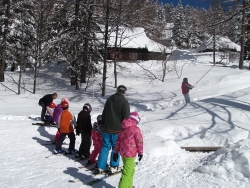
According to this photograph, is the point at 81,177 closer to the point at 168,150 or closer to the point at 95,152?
the point at 95,152

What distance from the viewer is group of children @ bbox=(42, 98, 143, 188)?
A: 14.7 ft

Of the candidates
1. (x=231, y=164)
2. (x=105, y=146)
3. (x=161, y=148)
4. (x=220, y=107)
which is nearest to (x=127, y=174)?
(x=105, y=146)

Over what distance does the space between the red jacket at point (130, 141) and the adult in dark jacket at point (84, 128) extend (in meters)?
2.06

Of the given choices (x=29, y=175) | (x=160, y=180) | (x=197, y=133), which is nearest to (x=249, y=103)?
(x=197, y=133)

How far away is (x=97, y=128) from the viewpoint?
602 centimetres

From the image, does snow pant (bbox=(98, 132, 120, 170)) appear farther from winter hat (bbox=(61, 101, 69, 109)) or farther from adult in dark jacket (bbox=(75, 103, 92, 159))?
winter hat (bbox=(61, 101, 69, 109))

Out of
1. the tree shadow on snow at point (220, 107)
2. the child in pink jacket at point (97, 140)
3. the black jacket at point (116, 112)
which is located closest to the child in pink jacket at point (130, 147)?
the black jacket at point (116, 112)

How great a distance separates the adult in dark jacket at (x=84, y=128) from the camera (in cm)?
644

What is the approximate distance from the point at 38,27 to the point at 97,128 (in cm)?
1670

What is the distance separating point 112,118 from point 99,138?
0.90m

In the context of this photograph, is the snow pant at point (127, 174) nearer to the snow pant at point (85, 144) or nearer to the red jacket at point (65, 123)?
the snow pant at point (85, 144)

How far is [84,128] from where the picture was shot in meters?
6.47

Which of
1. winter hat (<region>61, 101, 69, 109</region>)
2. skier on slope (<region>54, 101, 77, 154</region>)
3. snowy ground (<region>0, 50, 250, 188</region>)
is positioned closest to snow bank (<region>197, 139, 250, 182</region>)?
snowy ground (<region>0, 50, 250, 188</region>)

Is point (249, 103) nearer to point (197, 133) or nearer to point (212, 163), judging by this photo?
point (197, 133)
